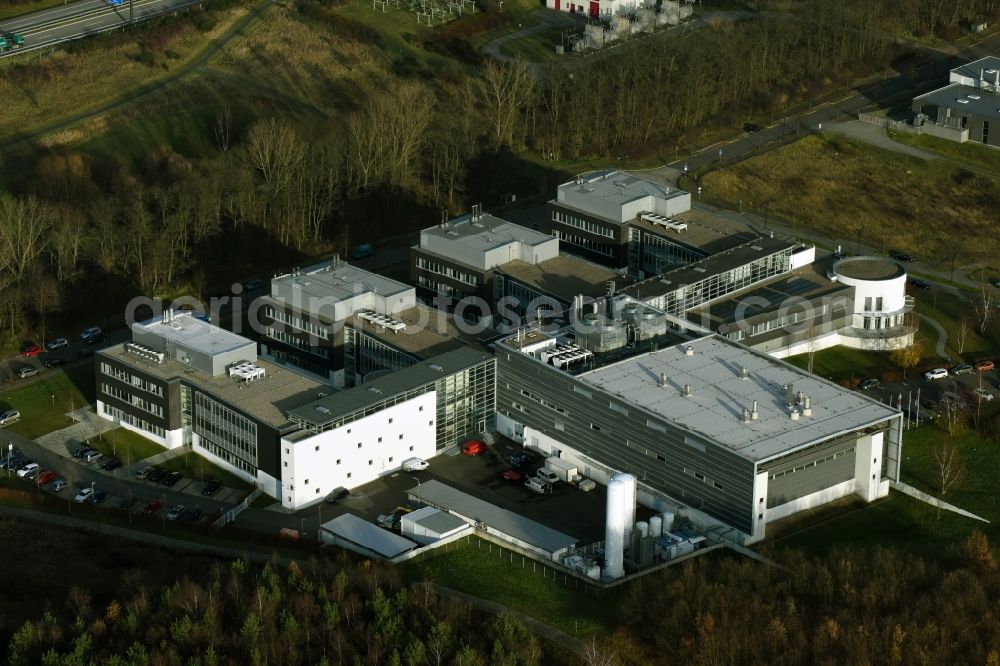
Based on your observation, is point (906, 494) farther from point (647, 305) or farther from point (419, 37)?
point (419, 37)

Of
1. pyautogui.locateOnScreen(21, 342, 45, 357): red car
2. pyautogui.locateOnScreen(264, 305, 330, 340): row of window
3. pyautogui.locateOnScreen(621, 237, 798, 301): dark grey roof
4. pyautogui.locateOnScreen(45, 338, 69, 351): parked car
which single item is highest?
pyautogui.locateOnScreen(621, 237, 798, 301): dark grey roof

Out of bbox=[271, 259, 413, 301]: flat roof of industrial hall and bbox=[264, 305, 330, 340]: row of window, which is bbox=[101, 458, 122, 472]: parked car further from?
bbox=[271, 259, 413, 301]: flat roof of industrial hall

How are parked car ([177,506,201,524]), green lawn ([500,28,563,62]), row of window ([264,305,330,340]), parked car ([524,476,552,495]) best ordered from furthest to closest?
green lawn ([500,28,563,62]), row of window ([264,305,330,340]), parked car ([524,476,552,495]), parked car ([177,506,201,524])

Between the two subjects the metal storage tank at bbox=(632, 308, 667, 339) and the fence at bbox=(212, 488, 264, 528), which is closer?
the fence at bbox=(212, 488, 264, 528)

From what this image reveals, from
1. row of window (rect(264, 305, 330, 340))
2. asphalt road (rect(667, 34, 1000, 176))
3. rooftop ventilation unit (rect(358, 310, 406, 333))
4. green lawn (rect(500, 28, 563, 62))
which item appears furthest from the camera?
green lawn (rect(500, 28, 563, 62))

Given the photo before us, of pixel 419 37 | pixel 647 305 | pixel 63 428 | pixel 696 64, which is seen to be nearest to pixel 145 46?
pixel 419 37

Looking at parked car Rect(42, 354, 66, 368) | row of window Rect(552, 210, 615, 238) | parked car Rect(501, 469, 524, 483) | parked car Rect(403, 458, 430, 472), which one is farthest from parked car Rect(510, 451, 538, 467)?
parked car Rect(42, 354, 66, 368)

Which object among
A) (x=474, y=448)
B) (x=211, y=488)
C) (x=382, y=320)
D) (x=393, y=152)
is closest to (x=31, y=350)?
(x=211, y=488)
